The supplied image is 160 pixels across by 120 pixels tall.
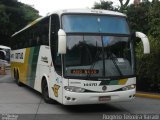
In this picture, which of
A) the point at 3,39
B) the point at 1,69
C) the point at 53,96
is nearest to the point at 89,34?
the point at 53,96

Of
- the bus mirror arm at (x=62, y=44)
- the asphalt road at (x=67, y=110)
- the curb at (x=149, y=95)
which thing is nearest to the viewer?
the bus mirror arm at (x=62, y=44)

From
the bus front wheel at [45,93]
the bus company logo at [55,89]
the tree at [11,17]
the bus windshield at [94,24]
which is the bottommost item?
the bus front wheel at [45,93]

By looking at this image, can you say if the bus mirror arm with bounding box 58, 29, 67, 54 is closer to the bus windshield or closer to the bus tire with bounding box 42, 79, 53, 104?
the bus windshield

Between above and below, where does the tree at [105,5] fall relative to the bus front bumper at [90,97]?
above

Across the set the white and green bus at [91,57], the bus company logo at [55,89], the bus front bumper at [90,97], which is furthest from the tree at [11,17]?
the bus front bumper at [90,97]

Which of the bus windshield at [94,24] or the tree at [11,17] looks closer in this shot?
the bus windshield at [94,24]

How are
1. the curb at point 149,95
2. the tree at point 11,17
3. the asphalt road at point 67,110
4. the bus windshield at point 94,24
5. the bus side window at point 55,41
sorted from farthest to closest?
the tree at point 11,17
the curb at point 149,95
the bus side window at point 55,41
the bus windshield at point 94,24
the asphalt road at point 67,110

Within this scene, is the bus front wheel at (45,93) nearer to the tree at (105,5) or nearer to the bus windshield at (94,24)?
the bus windshield at (94,24)

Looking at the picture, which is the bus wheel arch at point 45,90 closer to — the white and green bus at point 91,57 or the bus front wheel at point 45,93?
the bus front wheel at point 45,93

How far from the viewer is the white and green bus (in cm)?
1162

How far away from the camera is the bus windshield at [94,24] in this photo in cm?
1208

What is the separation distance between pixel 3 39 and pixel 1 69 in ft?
86.7

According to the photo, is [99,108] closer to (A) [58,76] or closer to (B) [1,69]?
(A) [58,76]

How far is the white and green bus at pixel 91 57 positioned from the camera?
38.1 ft
